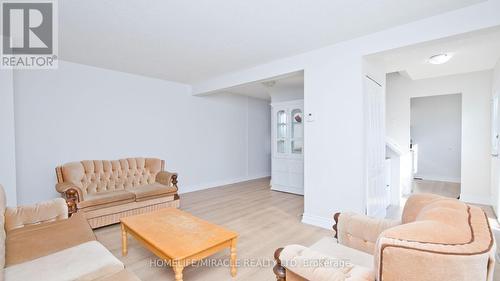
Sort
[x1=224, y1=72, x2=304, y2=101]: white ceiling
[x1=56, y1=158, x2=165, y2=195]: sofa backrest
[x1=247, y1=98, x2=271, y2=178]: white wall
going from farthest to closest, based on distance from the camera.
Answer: [x1=247, y1=98, x2=271, y2=178]: white wall
[x1=224, y1=72, x2=304, y2=101]: white ceiling
[x1=56, y1=158, x2=165, y2=195]: sofa backrest

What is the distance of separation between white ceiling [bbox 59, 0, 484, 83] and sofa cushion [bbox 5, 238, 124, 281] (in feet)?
6.88

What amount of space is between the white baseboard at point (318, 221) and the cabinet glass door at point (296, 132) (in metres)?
2.06

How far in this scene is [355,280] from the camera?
1049 millimetres

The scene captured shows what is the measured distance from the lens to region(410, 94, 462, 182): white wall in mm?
6594

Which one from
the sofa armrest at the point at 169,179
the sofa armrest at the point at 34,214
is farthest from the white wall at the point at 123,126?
the sofa armrest at the point at 34,214

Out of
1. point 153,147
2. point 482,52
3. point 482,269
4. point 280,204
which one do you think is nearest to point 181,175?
point 153,147

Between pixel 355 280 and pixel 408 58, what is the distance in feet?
11.4

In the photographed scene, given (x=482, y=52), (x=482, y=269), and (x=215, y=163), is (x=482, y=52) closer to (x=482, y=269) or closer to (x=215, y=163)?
(x=482, y=269)

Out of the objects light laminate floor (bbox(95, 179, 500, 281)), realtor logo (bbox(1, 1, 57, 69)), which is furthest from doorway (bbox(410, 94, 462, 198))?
realtor logo (bbox(1, 1, 57, 69))

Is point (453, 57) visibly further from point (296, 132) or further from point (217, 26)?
point (217, 26)

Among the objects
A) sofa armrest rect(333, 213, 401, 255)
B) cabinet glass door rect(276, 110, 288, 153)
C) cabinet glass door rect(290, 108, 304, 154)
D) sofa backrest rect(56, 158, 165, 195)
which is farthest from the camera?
cabinet glass door rect(276, 110, 288, 153)

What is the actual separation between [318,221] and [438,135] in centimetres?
613

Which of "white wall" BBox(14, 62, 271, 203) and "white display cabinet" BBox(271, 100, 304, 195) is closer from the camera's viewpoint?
"white wall" BBox(14, 62, 271, 203)

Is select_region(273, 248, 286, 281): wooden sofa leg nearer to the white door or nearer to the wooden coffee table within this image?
the wooden coffee table
